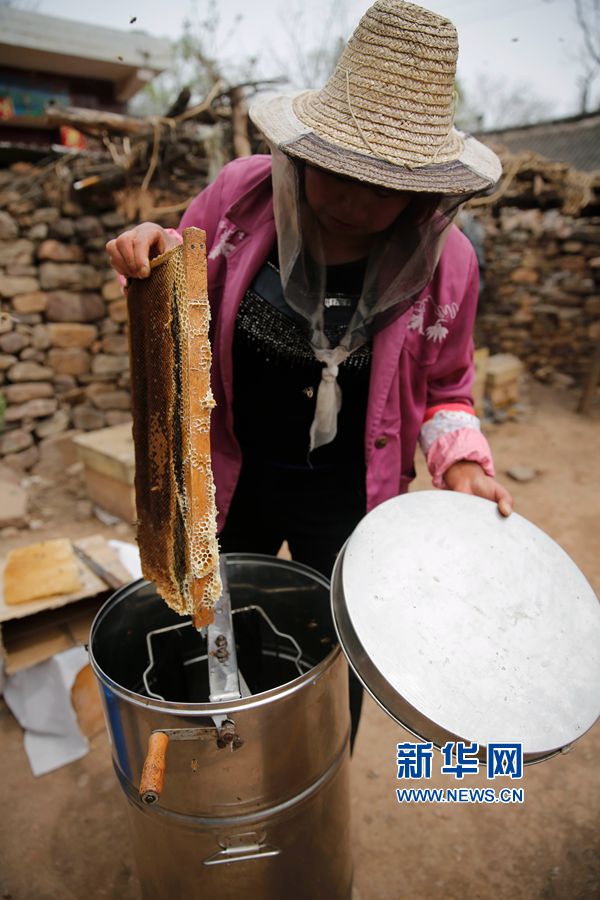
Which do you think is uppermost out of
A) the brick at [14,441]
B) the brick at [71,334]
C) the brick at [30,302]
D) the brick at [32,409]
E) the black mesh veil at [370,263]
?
the black mesh veil at [370,263]

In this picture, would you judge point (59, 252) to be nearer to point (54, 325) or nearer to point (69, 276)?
point (69, 276)

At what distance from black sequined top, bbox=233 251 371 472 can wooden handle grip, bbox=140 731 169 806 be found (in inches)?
36.3

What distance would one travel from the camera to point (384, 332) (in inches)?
65.0

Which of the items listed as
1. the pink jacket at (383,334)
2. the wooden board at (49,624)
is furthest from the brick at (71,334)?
the pink jacket at (383,334)

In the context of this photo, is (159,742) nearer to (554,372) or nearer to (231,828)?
(231,828)

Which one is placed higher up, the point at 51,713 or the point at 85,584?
the point at 85,584

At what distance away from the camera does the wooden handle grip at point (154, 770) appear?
110 centimetres

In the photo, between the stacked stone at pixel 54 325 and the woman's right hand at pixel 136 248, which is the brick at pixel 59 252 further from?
the woman's right hand at pixel 136 248

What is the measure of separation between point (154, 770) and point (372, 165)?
1360mm

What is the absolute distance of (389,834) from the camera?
244 cm

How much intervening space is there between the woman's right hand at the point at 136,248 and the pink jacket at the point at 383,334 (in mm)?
304

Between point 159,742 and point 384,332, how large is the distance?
1199mm

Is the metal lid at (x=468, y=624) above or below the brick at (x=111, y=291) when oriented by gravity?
above

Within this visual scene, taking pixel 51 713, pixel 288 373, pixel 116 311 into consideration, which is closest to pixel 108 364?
pixel 116 311
